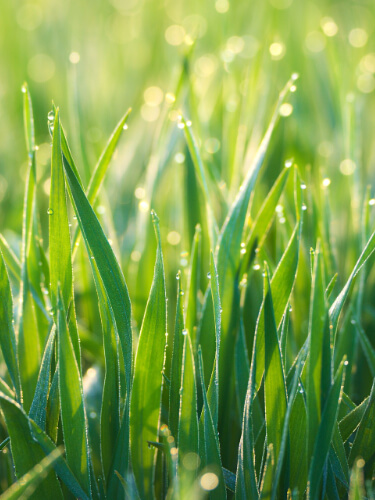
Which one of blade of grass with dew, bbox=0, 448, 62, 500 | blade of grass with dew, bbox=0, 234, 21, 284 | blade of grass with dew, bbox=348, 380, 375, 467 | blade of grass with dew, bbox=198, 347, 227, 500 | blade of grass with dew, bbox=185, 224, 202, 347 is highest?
blade of grass with dew, bbox=0, 234, 21, 284

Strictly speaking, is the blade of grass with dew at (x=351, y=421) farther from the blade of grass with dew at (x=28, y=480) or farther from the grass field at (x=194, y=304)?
the blade of grass with dew at (x=28, y=480)

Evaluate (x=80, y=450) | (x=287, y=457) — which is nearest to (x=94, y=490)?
(x=80, y=450)

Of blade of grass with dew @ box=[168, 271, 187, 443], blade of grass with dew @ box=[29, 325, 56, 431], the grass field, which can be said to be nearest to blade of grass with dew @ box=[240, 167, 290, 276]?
the grass field

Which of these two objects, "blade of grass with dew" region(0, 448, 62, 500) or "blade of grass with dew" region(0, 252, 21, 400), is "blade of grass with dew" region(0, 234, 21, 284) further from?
"blade of grass with dew" region(0, 448, 62, 500)

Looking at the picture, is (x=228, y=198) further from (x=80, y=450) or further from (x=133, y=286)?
(x=80, y=450)

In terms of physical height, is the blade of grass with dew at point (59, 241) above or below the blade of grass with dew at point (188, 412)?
above

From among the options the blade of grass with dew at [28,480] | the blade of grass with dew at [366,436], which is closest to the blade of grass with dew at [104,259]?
the blade of grass with dew at [28,480]

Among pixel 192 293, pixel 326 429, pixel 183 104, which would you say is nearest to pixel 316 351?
pixel 326 429
